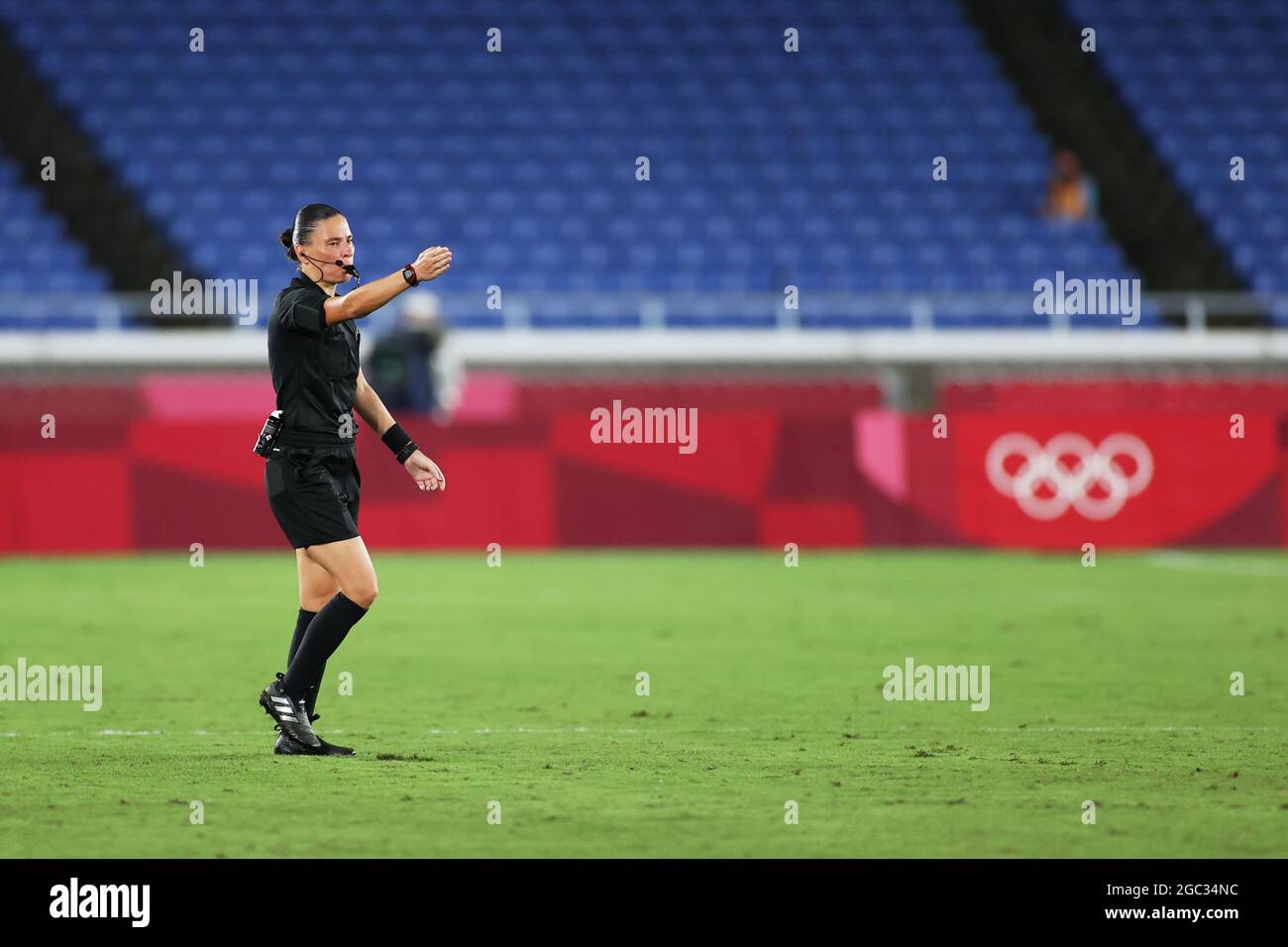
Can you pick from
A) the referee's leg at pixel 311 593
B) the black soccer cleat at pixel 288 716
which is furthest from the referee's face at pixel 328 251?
the black soccer cleat at pixel 288 716

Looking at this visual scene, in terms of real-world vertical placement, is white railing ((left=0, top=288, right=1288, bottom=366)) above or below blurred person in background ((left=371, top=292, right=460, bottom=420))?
above

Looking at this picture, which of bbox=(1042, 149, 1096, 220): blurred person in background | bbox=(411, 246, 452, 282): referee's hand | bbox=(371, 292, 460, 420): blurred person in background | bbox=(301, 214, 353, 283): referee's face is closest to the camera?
bbox=(411, 246, 452, 282): referee's hand

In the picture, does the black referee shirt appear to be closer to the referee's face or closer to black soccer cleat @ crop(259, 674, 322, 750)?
the referee's face

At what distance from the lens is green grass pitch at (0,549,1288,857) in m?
6.27

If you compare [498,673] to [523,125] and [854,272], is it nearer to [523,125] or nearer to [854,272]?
[854,272]

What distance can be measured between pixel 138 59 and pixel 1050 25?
1152cm

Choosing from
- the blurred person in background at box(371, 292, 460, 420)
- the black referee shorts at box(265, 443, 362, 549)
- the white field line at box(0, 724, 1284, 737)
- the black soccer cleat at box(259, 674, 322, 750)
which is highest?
the blurred person in background at box(371, 292, 460, 420)

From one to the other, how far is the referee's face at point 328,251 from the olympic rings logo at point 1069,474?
1115cm

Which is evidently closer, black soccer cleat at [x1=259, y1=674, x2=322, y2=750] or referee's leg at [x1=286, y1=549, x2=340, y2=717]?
black soccer cleat at [x1=259, y1=674, x2=322, y2=750]

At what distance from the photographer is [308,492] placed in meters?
7.50

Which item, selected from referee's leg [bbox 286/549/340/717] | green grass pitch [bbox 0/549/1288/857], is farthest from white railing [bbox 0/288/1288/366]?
referee's leg [bbox 286/549/340/717]

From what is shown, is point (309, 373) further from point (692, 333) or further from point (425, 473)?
point (692, 333)

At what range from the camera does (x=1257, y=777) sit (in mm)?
7223

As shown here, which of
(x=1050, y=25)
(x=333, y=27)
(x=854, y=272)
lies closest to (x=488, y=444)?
(x=854, y=272)
